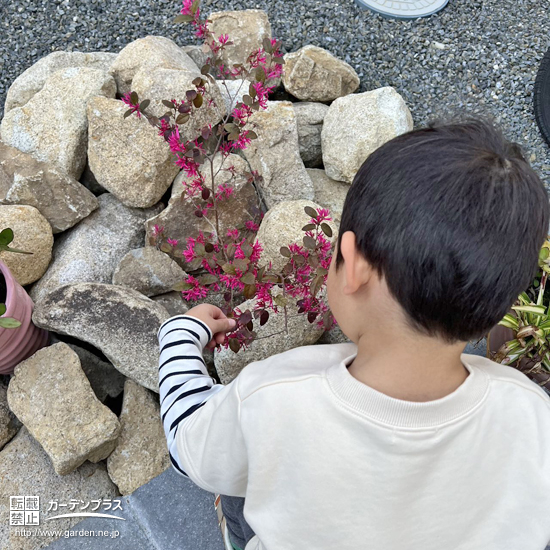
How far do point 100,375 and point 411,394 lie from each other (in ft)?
4.83

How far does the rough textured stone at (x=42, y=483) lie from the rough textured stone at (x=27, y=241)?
598mm

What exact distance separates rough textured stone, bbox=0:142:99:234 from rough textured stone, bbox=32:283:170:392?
1.44 ft

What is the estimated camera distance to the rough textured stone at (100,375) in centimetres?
196

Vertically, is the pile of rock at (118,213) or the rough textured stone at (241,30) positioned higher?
the rough textured stone at (241,30)

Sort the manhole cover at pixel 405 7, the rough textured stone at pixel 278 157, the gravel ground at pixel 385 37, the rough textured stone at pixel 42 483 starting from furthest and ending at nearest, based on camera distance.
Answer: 1. the manhole cover at pixel 405 7
2. the gravel ground at pixel 385 37
3. the rough textured stone at pixel 278 157
4. the rough textured stone at pixel 42 483

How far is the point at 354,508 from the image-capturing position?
851 mm

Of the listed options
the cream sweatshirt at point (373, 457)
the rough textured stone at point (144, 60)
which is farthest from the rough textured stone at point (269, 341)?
the rough textured stone at point (144, 60)

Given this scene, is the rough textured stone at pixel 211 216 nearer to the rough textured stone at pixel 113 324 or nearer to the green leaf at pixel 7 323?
the rough textured stone at pixel 113 324

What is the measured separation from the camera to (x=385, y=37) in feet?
9.53

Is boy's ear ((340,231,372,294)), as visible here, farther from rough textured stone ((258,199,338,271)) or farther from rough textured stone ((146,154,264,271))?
rough textured stone ((146,154,264,271))

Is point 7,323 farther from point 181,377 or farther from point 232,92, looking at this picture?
point 232,92

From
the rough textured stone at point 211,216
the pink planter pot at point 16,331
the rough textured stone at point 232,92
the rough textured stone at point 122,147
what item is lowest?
the pink planter pot at point 16,331

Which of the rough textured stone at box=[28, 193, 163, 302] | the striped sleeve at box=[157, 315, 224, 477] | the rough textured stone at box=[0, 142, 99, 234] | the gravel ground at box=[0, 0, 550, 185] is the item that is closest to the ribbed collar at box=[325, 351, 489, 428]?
the striped sleeve at box=[157, 315, 224, 477]

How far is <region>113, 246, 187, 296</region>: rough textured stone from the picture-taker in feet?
6.50
